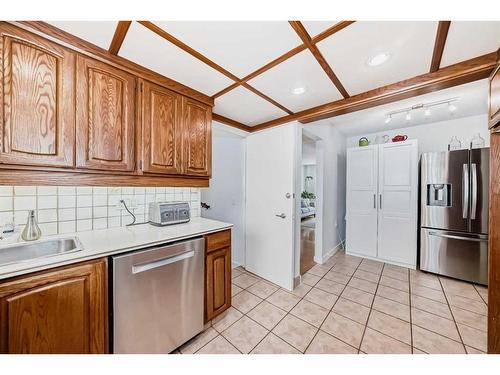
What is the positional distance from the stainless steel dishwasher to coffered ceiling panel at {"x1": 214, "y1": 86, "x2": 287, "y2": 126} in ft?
4.59

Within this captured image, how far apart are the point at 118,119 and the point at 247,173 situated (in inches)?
66.8

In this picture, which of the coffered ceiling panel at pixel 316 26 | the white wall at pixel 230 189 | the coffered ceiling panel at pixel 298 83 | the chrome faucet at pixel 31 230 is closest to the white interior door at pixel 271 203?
the white wall at pixel 230 189

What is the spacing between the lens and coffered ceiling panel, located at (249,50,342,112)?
52.5 inches

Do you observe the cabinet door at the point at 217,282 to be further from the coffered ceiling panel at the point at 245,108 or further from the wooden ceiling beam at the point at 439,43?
the wooden ceiling beam at the point at 439,43

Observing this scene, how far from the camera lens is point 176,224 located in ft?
5.95

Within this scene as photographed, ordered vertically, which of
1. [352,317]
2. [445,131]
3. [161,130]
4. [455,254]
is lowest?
[352,317]

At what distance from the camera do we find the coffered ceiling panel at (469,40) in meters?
1.01

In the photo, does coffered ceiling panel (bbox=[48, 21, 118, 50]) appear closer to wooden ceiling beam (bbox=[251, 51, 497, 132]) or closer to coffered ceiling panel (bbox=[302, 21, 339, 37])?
coffered ceiling panel (bbox=[302, 21, 339, 37])

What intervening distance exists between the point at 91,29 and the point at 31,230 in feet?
4.20

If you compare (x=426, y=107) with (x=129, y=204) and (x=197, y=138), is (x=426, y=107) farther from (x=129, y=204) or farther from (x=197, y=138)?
(x=129, y=204)

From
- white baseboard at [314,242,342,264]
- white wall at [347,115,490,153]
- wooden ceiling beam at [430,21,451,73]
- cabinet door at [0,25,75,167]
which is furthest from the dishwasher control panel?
white wall at [347,115,490,153]

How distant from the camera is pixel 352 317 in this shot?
5.87ft

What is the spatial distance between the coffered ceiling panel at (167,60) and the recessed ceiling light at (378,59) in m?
1.05

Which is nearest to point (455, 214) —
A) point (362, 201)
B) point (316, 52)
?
point (362, 201)
